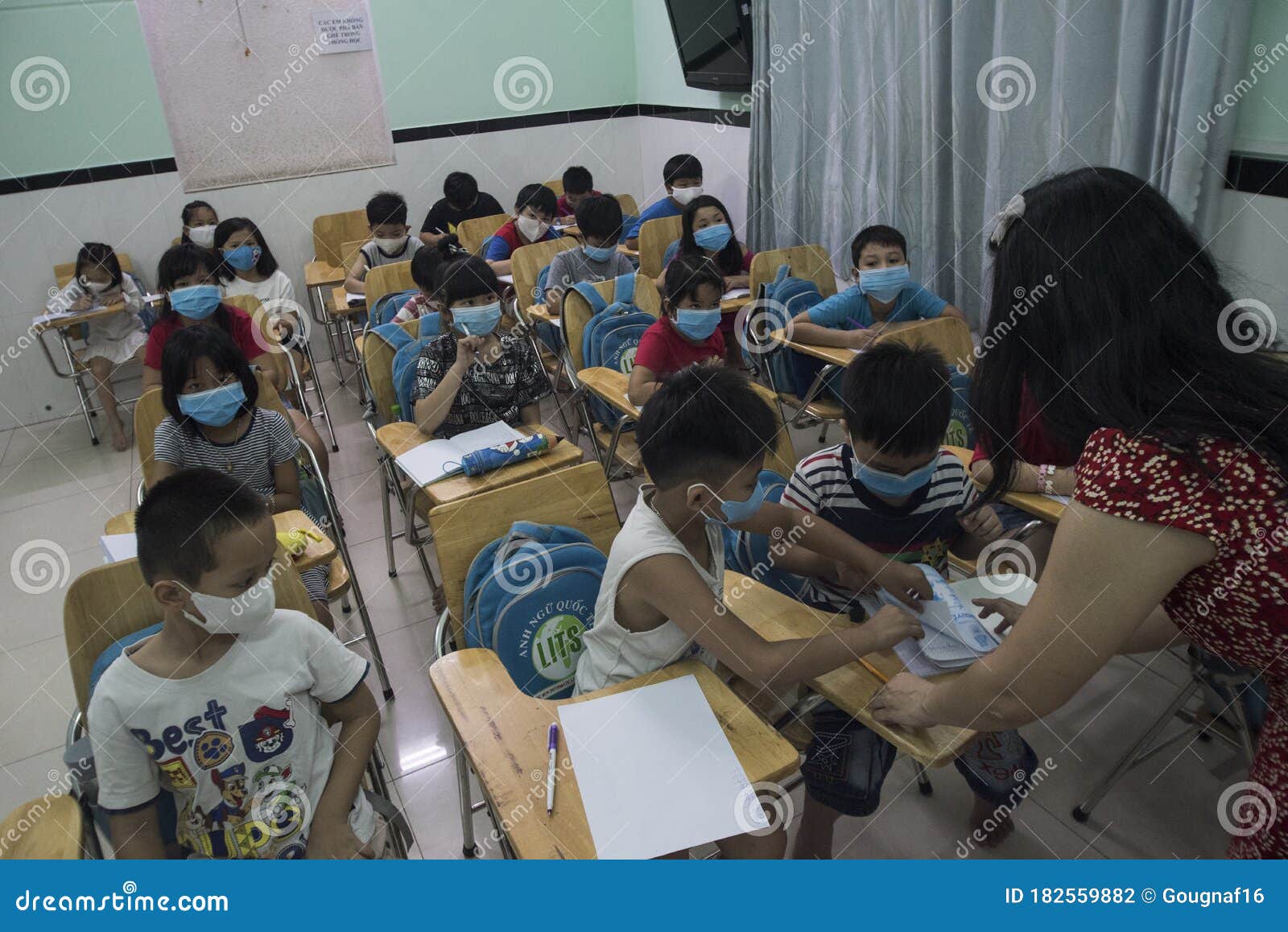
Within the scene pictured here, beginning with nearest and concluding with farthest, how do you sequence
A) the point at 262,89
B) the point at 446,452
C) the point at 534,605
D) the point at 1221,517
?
the point at 1221,517 → the point at 534,605 → the point at 446,452 → the point at 262,89

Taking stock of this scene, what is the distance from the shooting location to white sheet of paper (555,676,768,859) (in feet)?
3.63

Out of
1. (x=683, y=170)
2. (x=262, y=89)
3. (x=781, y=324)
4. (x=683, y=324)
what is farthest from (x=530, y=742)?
(x=262, y=89)

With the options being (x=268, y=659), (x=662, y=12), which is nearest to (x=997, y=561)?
(x=268, y=659)

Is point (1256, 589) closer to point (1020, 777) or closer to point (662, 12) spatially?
point (1020, 777)

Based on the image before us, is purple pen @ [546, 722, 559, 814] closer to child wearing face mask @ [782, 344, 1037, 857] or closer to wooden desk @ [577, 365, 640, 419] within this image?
child wearing face mask @ [782, 344, 1037, 857]

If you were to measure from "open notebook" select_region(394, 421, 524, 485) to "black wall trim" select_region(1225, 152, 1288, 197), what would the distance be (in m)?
2.31

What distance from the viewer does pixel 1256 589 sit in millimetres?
919

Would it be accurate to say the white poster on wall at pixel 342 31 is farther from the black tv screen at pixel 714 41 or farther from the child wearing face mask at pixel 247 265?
the black tv screen at pixel 714 41

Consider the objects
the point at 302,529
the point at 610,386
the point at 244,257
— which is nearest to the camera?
the point at 302,529

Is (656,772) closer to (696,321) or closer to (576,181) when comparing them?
(696,321)

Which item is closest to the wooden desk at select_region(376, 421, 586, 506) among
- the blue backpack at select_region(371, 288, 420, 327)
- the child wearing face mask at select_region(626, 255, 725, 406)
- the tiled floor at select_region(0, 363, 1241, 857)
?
the child wearing face mask at select_region(626, 255, 725, 406)

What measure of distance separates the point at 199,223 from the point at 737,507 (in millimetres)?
4771

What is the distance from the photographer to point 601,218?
156 inches

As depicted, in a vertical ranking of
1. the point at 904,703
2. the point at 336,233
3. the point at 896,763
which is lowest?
the point at 896,763
